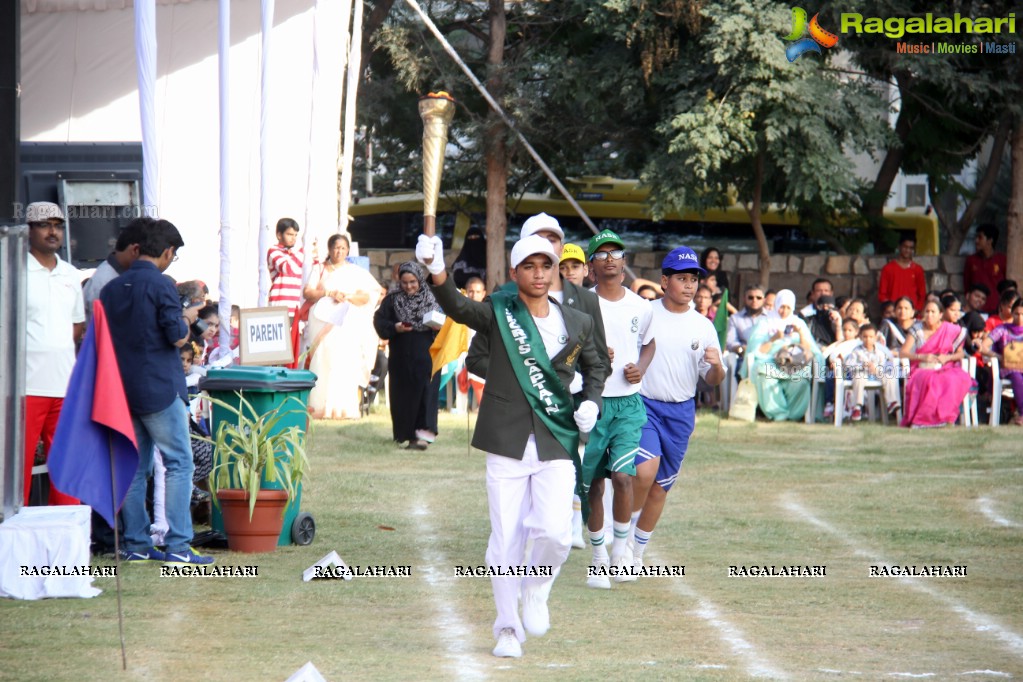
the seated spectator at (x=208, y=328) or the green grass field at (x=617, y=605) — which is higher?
the seated spectator at (x=208, y=328)

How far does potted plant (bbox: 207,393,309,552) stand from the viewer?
28.6 feet

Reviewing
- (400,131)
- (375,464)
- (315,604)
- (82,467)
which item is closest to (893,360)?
(375,464)

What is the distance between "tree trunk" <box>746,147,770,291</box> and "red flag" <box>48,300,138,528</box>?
562 inches

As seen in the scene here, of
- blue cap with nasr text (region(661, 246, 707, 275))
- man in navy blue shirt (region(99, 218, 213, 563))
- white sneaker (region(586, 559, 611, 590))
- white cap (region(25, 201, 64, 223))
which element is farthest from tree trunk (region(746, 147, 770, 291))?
white cap (region(25, 201, 64, 223))

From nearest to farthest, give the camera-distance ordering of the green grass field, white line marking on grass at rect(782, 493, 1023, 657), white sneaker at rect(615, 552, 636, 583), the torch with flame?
the green grass field → white line marking on grass at rect(782, 493, 1023, 657) → the torch with flame → white sneaker at rect(615, 552, 636, 583)

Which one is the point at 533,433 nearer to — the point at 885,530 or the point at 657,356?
the point at 657,356

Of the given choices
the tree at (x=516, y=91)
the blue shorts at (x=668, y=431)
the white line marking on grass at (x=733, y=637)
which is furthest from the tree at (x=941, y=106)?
the white line marking on grass at (x=733, y=637)

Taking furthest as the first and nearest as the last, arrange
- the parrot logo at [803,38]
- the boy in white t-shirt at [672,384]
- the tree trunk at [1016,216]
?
the tree trunk at [1016,216]
the parrot logo at [803,38]
the boy in white t-shirt at [672,384]

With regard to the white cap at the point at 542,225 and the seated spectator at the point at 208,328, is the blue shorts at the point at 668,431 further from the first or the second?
the seated spectator at the point at 208,328

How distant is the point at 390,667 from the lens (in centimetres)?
612

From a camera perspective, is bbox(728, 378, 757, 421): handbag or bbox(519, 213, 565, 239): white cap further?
bbox(728, 378, 757, 421): handbag

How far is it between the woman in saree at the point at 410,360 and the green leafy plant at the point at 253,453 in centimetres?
511

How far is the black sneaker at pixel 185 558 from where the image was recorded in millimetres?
8289

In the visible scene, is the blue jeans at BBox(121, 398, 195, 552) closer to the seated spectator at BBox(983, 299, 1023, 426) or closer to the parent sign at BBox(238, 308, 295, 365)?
the parent sign at BBox(238, 308, 295, 365)
